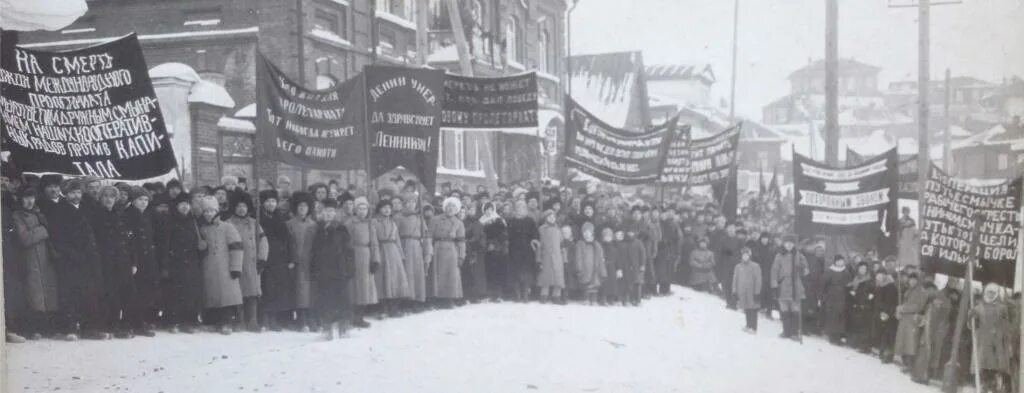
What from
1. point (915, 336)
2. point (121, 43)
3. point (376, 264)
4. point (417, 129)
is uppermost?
point (121, 43)

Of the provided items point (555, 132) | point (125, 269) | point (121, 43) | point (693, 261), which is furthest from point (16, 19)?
point (555, 132)

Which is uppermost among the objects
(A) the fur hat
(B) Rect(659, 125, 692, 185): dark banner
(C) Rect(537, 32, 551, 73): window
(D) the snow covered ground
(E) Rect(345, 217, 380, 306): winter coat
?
(C) Rect(537, 32, 551, 73): window

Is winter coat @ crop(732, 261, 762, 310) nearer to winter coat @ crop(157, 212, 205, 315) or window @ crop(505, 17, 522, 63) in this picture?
winter coat @ crop(157, 212, 205, 315)

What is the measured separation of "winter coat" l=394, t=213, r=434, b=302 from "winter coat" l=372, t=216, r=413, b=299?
0.57 ft

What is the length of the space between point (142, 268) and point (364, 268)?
1572 mm

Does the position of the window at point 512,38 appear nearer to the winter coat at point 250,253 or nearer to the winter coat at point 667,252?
the winter coat at point 667,252

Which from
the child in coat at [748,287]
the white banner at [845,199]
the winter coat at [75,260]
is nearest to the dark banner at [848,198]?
the white banner at [845,199]

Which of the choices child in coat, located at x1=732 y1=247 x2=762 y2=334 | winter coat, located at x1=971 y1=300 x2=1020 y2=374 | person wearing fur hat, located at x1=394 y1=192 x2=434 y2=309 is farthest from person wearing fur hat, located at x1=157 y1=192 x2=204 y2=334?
winter coat, located at x1=971 y1=300 x2=1020 y2=374

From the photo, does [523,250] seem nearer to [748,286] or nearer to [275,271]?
[748,286]

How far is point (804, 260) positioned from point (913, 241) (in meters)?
0.97

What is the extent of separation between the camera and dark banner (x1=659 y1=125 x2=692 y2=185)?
9695mm

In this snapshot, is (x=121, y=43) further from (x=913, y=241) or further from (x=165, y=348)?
(x=913, y=241)

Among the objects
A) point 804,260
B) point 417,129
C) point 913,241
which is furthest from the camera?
point 804,260

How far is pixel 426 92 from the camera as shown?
6906 millimetres
